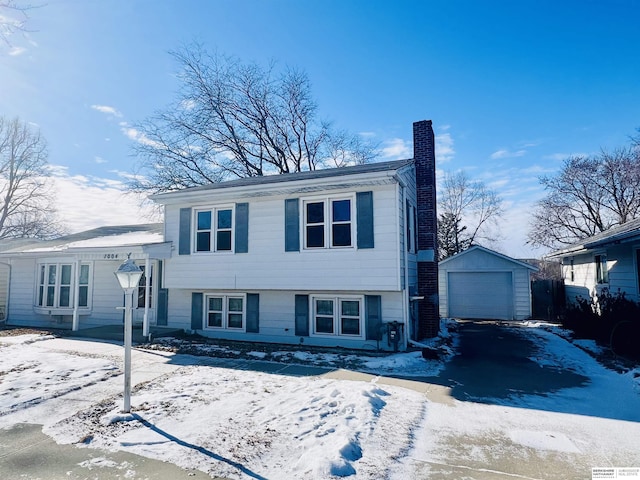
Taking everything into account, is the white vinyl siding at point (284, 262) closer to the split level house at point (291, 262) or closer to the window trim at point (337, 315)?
the split level house at point (291, 262)

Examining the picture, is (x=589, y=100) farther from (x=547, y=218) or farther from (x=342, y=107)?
(x=547, y=218)

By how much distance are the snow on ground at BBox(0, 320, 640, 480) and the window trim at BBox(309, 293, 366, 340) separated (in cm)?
328

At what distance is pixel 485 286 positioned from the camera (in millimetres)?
18281

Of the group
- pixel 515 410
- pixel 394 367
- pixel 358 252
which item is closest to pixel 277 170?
pixel 358 252

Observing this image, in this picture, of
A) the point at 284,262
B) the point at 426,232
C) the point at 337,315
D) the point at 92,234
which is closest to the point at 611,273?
the point at 426,232

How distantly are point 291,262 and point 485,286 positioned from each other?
1185 cm

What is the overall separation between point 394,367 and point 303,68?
23.0 m

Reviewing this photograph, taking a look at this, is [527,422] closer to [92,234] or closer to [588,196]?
[92,234]

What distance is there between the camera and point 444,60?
1318 cm

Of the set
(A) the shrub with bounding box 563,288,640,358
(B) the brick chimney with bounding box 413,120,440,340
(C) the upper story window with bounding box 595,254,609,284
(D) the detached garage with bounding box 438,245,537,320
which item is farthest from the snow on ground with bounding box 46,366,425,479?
(D) the detached garage with bounding box 438,245,537,320

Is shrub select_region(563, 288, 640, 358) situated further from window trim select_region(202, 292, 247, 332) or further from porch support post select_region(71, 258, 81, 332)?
porch support post select_region(71, 258, 81, 332)

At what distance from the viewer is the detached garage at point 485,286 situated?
17.8 meters

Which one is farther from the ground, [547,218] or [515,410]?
[547,218]

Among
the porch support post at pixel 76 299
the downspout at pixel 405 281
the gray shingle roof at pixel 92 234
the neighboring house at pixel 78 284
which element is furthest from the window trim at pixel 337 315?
the porch support post at pixel 76 299
